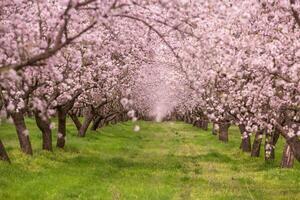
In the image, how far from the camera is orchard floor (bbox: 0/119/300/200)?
20625 millimetres

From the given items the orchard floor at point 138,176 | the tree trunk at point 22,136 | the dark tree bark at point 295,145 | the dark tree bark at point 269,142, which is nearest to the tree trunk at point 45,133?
the orchard floor at point 138,176

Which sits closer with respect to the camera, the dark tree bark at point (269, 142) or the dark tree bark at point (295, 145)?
the dark tree bark at point (295, 145)

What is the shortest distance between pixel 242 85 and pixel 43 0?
31.2 feet

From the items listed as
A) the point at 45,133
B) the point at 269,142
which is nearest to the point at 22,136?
the point at 45,133

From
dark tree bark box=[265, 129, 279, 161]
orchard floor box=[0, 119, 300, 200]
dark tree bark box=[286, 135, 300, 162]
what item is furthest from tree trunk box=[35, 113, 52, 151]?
dark tree bark box=[286, 135, 300, 162]

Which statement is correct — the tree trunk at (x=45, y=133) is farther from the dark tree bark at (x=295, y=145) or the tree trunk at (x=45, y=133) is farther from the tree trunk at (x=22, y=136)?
the dark tree bark at (x=295, y=145)

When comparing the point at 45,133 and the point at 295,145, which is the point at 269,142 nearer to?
the point at 295,145

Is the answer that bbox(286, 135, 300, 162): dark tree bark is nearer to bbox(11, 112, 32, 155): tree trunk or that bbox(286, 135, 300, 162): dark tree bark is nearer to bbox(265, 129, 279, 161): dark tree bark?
bbox(265, 129, 279, 161): dark tree bark

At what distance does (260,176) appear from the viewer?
2750 centimetres

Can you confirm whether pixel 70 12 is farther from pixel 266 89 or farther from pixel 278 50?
pixel 266 89

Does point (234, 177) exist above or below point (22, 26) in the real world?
below

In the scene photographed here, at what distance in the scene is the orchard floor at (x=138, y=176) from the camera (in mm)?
20625

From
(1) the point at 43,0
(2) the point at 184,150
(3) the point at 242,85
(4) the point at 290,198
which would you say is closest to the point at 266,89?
(3) the point at 242,85

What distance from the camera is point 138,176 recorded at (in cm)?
2611
